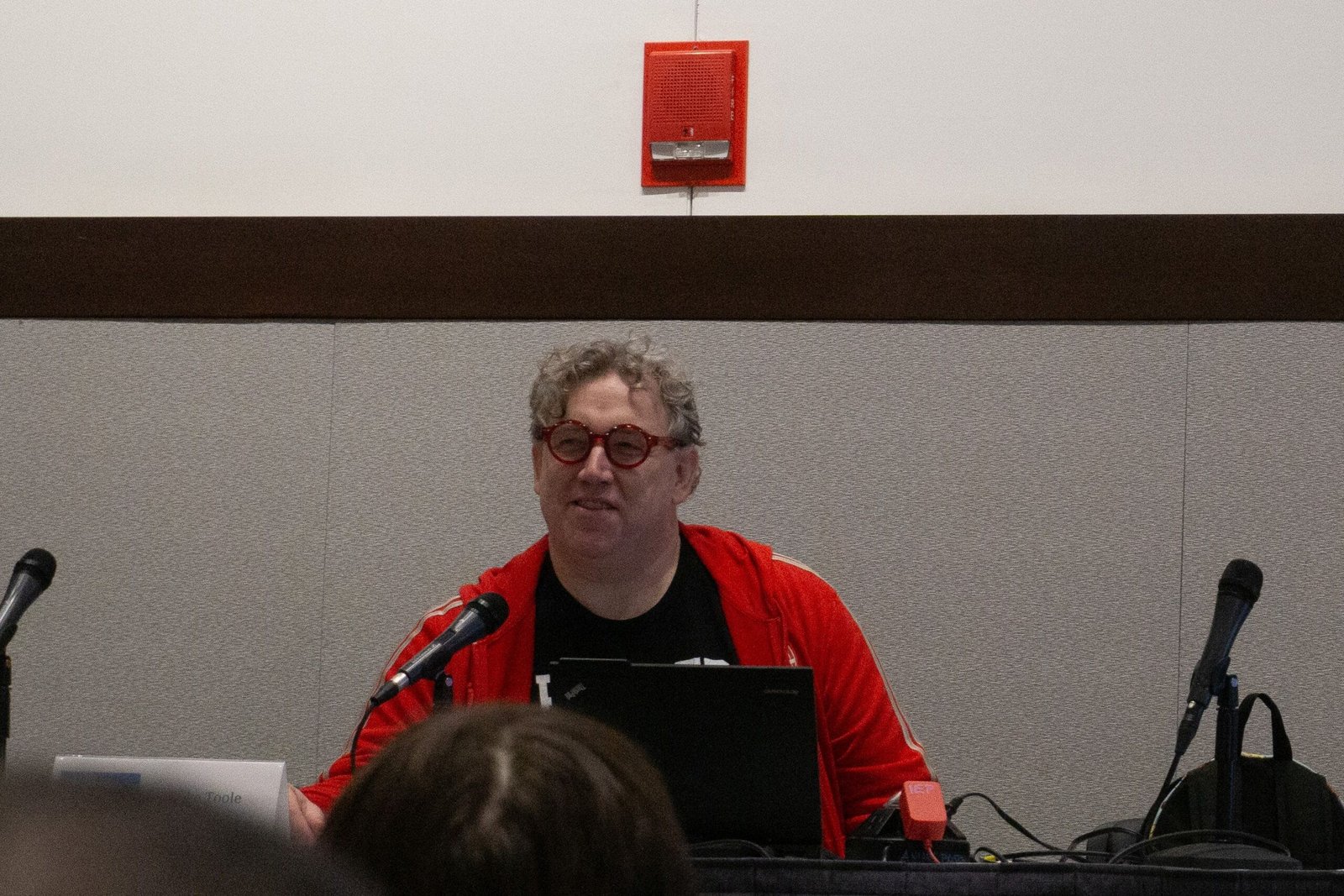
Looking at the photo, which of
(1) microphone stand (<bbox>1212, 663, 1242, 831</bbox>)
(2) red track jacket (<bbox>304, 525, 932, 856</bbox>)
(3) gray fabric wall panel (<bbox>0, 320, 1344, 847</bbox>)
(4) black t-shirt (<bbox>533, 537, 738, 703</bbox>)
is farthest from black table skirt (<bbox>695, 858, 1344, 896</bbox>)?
(3) gray fabric wall panel (<bbox>0, 320, 1344, 847</bbox>)

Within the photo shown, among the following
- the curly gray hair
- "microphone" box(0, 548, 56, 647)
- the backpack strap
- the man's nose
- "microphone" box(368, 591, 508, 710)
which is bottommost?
the backpack strap

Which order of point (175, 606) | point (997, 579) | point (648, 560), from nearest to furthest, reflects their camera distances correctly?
point (648, 560) < point (997, 579) < point (175, 606)

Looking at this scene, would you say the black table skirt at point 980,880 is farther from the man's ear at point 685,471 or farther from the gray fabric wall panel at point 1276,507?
the gray fabric wall panel at point 1276,507

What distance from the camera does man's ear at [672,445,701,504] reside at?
238 centimetres

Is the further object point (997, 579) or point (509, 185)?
point (509, 185)

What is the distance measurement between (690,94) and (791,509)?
0.92 metres

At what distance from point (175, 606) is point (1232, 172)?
2452mm

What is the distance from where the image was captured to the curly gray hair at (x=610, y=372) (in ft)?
7.66

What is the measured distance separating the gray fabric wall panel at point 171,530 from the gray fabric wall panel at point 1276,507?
6.08ft

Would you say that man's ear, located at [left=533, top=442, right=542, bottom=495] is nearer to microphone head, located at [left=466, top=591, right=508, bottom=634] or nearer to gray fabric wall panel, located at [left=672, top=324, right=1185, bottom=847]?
microphone head, located at [left=466, top=591, right=508, bottom=634]

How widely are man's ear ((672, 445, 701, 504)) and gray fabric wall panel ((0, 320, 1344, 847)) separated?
0.54 metres

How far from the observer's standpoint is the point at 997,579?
2.89 m

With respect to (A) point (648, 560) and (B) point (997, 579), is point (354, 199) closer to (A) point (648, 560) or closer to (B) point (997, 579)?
(A) point (648, 560)

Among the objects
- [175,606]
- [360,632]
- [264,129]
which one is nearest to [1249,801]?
[360,632]
